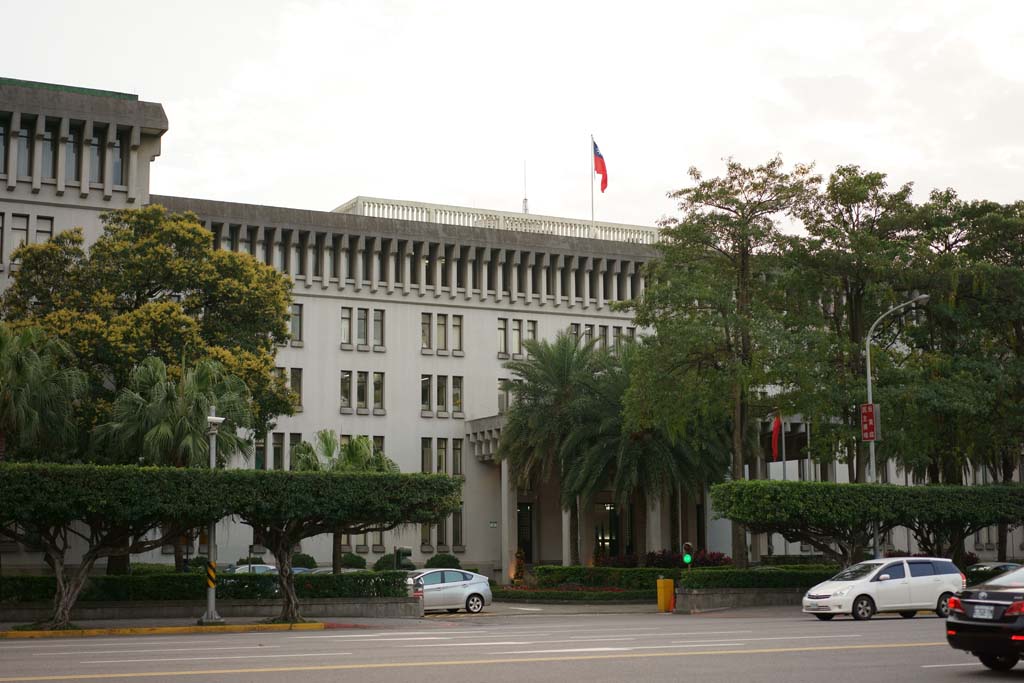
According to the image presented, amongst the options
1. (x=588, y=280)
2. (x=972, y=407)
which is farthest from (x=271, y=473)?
(x=588, y=280)

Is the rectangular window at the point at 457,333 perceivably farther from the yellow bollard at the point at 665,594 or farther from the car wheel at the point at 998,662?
the car wheel at the point at 998,662

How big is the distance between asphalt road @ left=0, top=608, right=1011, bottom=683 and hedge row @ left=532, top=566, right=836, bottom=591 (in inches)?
426

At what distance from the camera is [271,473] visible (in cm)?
3194

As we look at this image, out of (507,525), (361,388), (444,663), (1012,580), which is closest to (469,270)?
(361,388)

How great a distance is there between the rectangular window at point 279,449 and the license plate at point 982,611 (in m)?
47.9

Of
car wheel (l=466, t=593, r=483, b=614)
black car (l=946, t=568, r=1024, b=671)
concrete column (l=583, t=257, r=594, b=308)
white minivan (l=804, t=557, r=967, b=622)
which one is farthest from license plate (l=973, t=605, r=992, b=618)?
concrete column (l=583, t=257, r=594, b=308)

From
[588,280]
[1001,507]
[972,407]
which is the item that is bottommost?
[1001,507]

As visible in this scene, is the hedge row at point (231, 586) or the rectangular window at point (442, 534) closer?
the hedge row at point (231, 586)

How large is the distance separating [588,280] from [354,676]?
52853 millimetres

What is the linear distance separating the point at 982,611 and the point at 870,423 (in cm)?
2313

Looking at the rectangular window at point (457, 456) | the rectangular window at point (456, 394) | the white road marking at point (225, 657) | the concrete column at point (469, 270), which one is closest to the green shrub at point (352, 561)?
the rectangular window at point (457, 456)

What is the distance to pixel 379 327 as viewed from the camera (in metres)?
62.7

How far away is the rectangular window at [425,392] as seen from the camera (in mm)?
63500

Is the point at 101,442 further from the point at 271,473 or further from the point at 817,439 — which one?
the point at 817,439
